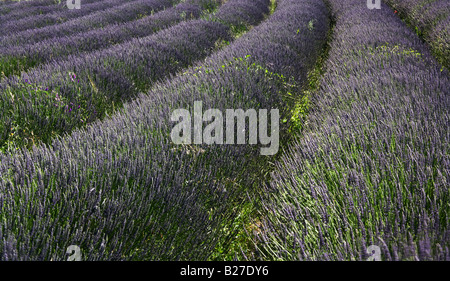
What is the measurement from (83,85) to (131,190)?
8.31ft

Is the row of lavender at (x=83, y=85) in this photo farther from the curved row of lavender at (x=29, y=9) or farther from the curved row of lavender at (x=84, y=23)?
the curved row of lavender at (x=29, y=9)

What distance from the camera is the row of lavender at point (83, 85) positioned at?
3.02m

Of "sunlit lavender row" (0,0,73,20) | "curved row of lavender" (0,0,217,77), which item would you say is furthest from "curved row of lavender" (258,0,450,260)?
"sunlit lavender row" (0,0,73,20)

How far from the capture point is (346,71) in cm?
348

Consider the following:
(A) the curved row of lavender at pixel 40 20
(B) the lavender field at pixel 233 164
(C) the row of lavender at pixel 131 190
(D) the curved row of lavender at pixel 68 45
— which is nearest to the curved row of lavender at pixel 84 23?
(D) the curved row of lavender at pixel 68 45

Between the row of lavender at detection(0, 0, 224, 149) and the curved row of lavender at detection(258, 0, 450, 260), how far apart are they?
90.7 inches

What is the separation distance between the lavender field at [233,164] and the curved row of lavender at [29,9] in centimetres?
845

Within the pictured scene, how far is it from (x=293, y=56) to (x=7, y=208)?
3.68 meters

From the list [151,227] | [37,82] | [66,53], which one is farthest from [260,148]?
[66,53]

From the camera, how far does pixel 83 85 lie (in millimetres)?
3676

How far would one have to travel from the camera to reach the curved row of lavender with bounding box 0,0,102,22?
1032 cm

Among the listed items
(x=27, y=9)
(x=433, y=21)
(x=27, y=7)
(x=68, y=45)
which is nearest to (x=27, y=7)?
(x=27, y=7)

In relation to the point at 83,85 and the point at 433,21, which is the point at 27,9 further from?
the point at 433,21

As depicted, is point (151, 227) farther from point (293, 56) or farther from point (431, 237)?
point (293, 56)
